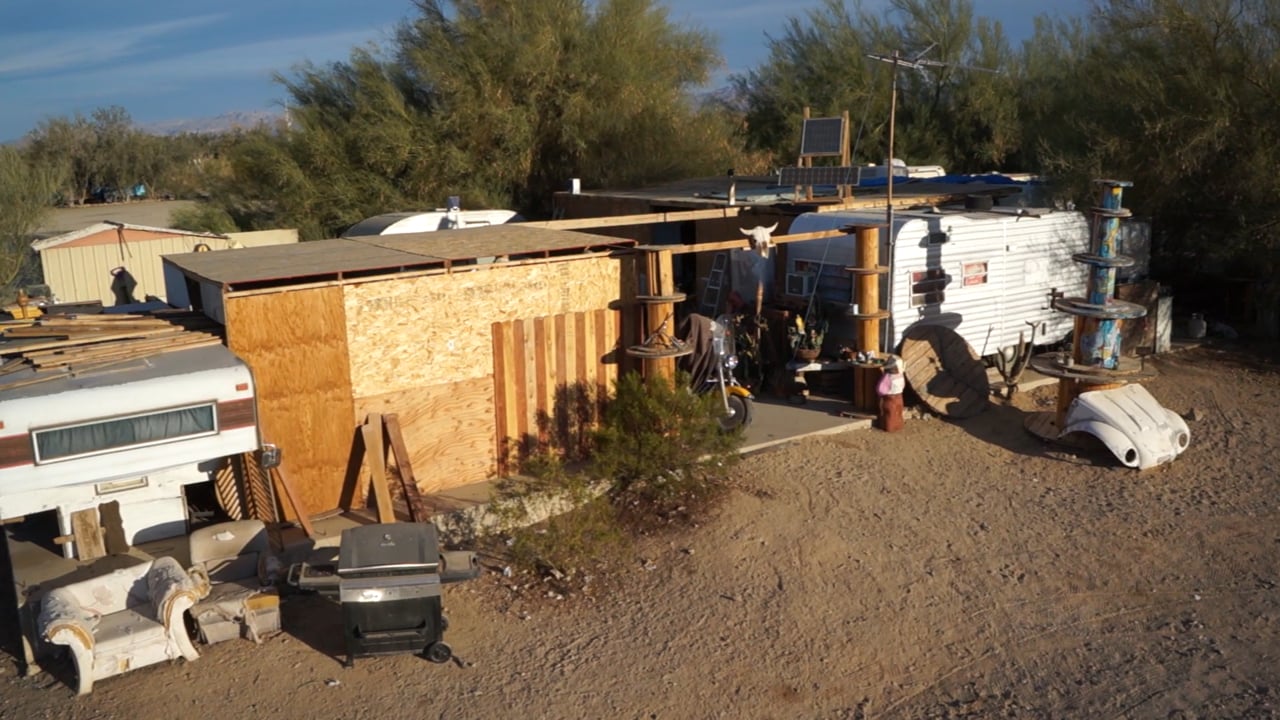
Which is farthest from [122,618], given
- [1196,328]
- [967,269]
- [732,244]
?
[1196,328]

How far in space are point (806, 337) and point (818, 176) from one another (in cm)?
345

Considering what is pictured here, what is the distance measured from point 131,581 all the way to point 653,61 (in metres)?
20.0

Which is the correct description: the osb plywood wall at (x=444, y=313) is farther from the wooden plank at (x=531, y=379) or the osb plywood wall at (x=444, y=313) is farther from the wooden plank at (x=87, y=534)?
the wooden plank at (x=87, y=534)

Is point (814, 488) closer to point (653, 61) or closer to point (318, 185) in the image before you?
point (318, 185)

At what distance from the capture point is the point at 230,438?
7871 millimetres

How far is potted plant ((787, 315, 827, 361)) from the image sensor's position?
12211 millimetres

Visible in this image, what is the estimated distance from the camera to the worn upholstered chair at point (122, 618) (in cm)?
662

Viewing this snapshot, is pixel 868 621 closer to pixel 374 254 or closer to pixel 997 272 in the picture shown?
pixel 374 254

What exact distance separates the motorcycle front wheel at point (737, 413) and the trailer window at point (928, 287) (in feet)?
8.92

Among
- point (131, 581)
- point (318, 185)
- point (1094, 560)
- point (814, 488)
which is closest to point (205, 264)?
point (131, 581)

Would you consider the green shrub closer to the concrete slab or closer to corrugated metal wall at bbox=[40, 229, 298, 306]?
the concrete slab

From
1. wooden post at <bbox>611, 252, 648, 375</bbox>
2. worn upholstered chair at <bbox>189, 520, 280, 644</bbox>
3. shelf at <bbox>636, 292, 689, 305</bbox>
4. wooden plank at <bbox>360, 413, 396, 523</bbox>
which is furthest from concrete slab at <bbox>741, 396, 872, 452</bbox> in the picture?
worn upholstered chair at <bbox>189, 520, 280, 644</bbox>

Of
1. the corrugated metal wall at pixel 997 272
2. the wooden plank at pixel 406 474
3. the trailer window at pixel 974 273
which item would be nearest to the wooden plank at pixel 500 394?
the wooden plank at pixel 406 474

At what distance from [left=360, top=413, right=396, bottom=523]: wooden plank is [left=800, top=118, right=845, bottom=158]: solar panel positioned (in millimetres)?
9285
